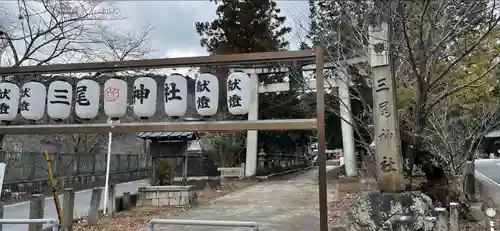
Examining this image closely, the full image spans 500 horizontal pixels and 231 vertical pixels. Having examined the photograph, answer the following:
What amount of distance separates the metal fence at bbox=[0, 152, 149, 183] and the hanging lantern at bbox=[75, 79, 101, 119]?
12181 mm

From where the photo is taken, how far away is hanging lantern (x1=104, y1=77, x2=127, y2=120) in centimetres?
702

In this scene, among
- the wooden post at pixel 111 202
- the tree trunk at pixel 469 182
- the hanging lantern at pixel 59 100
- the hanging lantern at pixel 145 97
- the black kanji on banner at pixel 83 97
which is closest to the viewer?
the hanging lantern at pixel 145 97

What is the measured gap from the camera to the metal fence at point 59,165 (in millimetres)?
17875

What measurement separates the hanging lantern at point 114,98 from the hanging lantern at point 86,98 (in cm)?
24

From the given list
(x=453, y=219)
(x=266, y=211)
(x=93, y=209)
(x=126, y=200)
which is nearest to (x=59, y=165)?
(x=126, y=200)

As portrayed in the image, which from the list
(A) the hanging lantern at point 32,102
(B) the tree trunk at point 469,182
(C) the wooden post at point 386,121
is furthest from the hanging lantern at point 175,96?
(B) the tree trunk at point 469,182

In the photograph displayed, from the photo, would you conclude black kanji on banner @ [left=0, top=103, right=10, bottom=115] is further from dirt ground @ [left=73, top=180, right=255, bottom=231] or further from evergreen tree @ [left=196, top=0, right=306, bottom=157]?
evergreen tree @ [left=196, top=0, right=306, bottom=157]

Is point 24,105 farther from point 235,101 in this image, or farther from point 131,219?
point 131,219

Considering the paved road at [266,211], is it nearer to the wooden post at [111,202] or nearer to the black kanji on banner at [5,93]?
the wooden post at [111,202]

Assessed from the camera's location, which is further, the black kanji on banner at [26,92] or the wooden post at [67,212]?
the wooden post at [67,212]

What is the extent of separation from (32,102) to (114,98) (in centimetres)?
150

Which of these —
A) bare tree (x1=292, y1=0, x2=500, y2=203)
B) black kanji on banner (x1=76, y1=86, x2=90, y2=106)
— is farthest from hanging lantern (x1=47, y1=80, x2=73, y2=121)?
bare tree (x1=292, y1=0, x2=500, y2=203)

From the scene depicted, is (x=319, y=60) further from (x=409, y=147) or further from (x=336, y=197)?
(x=336, y=197)

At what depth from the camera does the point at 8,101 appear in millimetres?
7340
